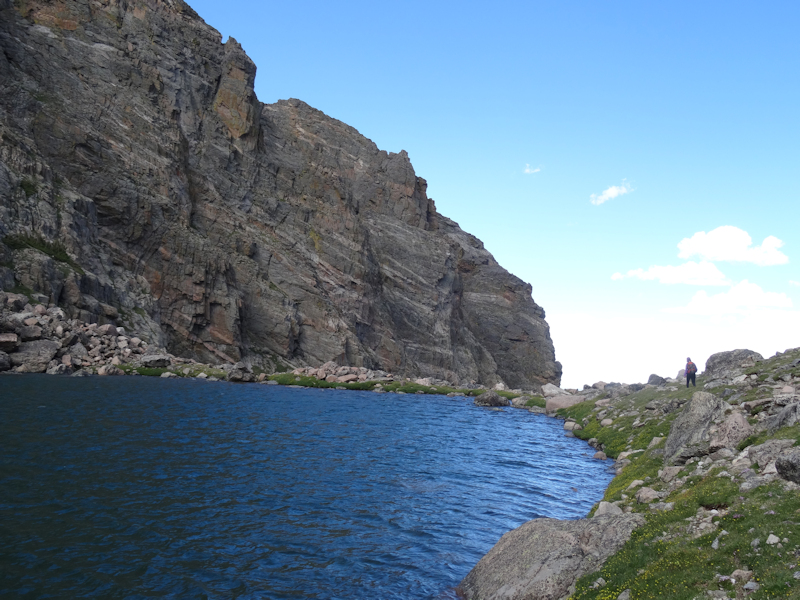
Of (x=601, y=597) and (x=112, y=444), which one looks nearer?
(x=601, y=597)

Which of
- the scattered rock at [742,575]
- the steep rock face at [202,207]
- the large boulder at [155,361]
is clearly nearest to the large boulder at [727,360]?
the scattered rock at [742,575]

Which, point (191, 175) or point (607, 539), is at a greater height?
point (191, 175)

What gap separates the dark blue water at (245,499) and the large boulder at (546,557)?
153 centimetres

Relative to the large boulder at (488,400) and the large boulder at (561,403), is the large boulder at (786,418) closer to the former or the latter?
the large boulder at (561,403)

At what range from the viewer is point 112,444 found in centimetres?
2752

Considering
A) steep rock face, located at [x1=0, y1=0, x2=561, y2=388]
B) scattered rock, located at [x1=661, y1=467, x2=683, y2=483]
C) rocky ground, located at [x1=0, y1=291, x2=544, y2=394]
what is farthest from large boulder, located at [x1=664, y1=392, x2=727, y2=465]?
steep rock face, located at [x1=0, y1=0, x2=561, y2=388]

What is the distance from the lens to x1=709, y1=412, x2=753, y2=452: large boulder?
751 inches

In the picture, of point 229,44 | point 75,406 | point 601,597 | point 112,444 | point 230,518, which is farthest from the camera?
point 229,44

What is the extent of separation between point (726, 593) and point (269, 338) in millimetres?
103028

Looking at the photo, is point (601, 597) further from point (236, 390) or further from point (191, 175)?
point (191, 175)

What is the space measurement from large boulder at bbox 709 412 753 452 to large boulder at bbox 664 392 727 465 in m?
0.65

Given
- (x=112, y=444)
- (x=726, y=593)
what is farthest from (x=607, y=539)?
(x=112, y=444)

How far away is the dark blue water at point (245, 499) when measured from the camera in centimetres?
1491

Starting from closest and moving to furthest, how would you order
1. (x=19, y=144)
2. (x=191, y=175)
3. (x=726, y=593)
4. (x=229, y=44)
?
1. (x=726, y=593)
2. (x=19, y=144)
3. (x=191, y=175)
4. (x=229, y=44)
